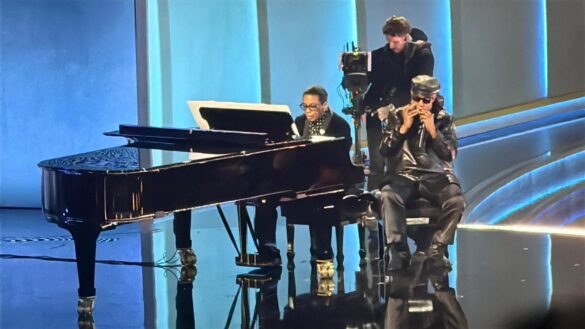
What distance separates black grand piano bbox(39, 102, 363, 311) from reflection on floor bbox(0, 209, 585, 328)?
1.63 ft

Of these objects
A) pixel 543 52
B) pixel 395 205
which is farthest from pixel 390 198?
pixel 543 52

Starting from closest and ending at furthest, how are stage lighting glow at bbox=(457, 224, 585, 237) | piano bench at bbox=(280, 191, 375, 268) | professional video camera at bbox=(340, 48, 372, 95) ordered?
piano bench at bbox=(280, 191, 375, 268) < professional video camera at bbox=(340, 48, 372, 95) < stage lighting glow at bbox=(457, 224, 585, 237)

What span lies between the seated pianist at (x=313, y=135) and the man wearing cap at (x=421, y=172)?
32 centimetres

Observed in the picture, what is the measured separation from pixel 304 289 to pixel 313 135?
0.92 metres

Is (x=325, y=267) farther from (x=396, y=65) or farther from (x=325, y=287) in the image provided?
(x=396, y=65)

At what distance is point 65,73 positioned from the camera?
8.09 metres

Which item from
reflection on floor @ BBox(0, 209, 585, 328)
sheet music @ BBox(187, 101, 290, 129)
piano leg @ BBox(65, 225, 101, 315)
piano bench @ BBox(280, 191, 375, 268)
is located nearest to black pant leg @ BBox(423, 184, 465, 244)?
reflection on floor @ BBox(0, 209, 585, 328)

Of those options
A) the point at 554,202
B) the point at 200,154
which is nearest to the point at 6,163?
the point at 200,154

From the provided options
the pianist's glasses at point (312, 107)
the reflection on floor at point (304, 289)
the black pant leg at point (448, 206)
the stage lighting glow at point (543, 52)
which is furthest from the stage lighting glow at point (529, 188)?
the pianist's glasses at point (312, 107)

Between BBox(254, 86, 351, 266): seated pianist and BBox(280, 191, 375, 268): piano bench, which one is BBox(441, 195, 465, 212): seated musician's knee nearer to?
BBox(280, 191, 375, 268): piano bench

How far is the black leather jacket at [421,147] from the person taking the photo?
5.59 meters

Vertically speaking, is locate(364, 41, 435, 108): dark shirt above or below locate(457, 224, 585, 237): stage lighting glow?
above

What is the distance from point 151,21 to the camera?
7.83m

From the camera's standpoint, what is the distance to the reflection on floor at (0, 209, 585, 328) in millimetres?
4668
